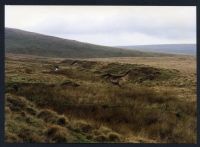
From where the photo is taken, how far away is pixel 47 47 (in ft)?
299

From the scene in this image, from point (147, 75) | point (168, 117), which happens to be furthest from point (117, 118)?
point (147, 75)

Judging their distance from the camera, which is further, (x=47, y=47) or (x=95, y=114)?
(x=47, y=47)

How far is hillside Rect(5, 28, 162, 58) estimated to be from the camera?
276 ft

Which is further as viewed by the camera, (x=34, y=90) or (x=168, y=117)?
(x=34, y=90)

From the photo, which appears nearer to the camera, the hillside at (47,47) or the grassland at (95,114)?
the grassland at (95,114)

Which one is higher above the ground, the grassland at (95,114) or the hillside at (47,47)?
the hillside at (47,47)

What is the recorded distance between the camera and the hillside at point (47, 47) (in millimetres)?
84037

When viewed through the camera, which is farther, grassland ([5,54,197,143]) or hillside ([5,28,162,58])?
hillside ([5,28,162,58])

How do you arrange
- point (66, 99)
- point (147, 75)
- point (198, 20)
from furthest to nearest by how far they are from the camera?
1. point (147, 75)
2. point (66, 99)
3. point (198, 20)

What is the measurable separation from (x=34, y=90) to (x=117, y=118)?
6.94m

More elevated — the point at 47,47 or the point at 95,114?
the point at 47,47

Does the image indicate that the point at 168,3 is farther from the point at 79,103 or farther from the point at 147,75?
the point at 147,75

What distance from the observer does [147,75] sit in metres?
33.1

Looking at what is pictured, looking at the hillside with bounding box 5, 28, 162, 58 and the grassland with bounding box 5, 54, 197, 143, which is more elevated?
the hillside with bounding box 5, 28, 162, 58
